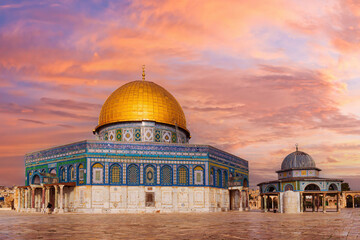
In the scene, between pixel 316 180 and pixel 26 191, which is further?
pixel 316 180

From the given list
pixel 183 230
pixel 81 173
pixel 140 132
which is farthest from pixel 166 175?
pixel 183 230

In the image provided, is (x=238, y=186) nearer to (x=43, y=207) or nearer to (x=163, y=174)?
(x=163, y=174)

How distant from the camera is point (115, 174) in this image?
1505 inches

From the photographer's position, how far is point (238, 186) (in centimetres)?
4503

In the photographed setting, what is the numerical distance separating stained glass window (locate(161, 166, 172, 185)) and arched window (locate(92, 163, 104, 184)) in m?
5.68

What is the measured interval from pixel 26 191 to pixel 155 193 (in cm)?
1406

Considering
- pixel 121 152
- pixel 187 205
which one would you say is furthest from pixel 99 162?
pixel 187 205

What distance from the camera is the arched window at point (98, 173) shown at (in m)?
37.4

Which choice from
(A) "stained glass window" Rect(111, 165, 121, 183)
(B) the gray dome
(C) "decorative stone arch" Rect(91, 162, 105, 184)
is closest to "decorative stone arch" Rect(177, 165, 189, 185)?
(A) "stained glass window" Rect(111, 165, 121, 183)

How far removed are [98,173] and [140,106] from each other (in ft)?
32.9

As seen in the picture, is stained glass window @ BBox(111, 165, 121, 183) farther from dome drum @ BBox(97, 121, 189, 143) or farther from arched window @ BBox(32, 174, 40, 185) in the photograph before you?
arched window @ BBox(32, 174, 40, 185)

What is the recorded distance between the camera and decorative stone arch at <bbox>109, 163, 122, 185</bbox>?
125ft

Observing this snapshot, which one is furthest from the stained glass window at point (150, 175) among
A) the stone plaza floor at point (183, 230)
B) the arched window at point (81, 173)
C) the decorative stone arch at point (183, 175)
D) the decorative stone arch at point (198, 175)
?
the stone plaza floor at point (183, 230)

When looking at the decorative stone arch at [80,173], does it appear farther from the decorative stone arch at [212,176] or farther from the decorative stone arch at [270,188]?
the decorative stone arch at [270,188]
